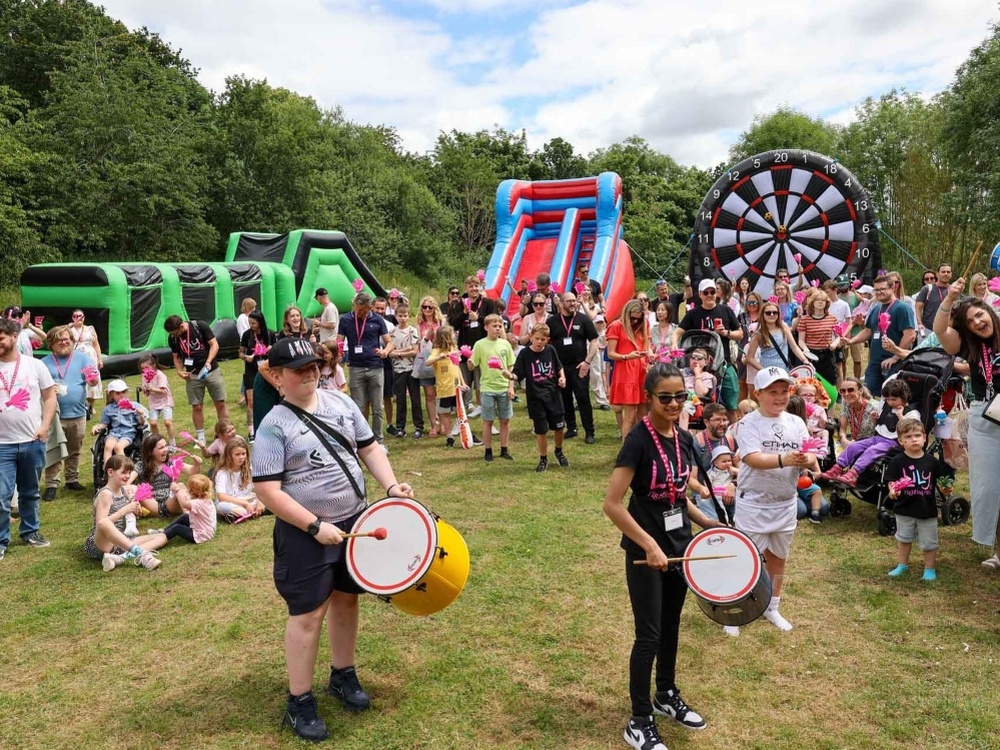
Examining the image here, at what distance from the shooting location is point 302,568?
3.54 meters

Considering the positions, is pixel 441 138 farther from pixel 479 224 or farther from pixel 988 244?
pixel 988 244

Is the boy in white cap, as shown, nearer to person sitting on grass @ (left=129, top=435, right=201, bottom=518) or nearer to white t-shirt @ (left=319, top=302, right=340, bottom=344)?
person sitting on grass @ (left=129, top=435, right=201, bottom=518)

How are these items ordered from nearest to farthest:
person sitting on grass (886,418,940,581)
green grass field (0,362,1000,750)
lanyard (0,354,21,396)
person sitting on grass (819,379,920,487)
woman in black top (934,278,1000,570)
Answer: green grass field (0,362,1000,750) < woman in black top (934,278,1000,570) < person sitting on grass (886,418,940,581) < lanyard (0,354,21,396) < person sitting on grass (819,379,920,487)

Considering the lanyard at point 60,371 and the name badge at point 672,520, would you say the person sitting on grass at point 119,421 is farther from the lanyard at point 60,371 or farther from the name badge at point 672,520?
the name badge at point 672,520

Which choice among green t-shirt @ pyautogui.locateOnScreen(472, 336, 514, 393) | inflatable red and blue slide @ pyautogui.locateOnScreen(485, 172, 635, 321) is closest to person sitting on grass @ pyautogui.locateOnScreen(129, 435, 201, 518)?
green t-shirt @ pyautogui.locateOnScreen(472, 336, 514, 393)

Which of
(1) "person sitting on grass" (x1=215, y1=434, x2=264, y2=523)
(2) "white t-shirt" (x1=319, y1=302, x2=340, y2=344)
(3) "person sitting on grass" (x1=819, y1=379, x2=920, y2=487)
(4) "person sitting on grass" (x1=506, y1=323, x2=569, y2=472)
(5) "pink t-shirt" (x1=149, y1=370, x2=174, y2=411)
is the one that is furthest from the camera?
(2) "white t-shirt" (x1=319, y1=302, x2=340, y2=344)

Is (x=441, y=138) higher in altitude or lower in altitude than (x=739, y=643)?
higher

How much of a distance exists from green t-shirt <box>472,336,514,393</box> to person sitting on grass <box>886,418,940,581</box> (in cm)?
430

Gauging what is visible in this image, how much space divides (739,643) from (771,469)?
1.05m

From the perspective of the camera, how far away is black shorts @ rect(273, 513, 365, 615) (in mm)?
3547

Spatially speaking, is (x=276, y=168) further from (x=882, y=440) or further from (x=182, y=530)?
(x=882, y=440)

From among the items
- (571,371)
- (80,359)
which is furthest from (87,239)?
(571,371)

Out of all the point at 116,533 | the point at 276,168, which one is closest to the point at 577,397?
the point at 116,533

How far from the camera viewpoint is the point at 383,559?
3602 mm
